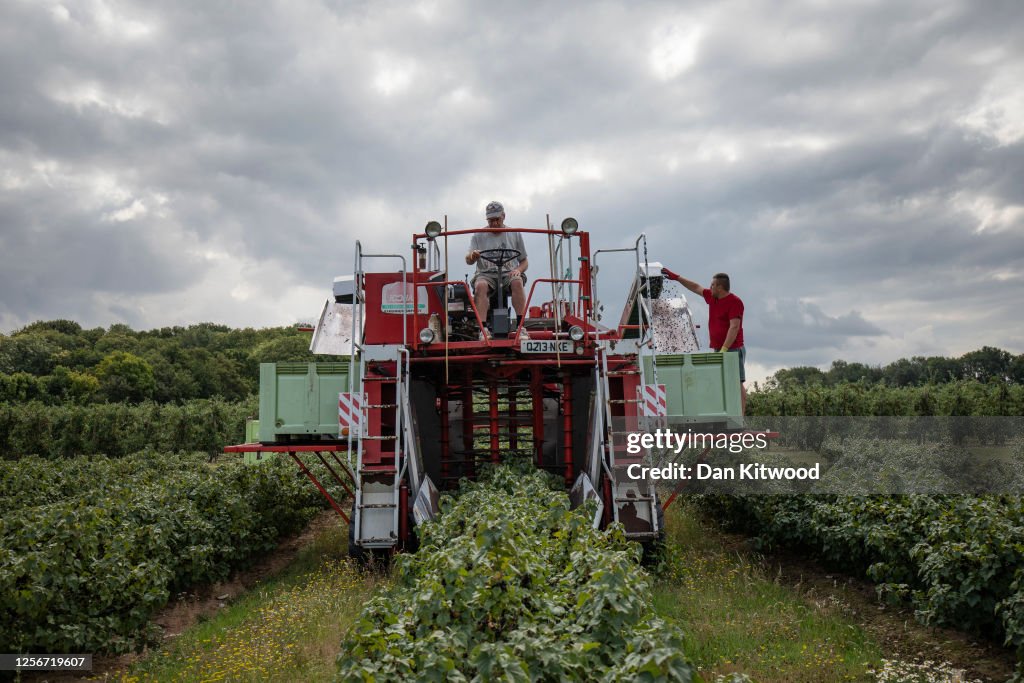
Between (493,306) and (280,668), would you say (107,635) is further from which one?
(493,306)

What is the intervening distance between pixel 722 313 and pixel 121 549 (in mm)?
7284

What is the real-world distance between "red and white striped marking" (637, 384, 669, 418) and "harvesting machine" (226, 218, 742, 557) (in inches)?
0.7

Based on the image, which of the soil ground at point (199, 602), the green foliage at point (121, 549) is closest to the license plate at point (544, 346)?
the green foliage at point (121, 549)

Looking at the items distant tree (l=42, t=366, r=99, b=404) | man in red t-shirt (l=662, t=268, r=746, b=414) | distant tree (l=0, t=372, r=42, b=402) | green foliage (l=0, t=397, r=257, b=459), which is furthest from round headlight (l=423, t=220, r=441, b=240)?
distant tree (l=42, t=366, r=99, b=404)

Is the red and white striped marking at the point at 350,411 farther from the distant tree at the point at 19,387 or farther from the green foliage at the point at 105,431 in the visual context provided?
the distant tree at the point at 19,387

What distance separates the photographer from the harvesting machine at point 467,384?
877cm

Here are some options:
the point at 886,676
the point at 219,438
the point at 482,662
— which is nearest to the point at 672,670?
the point at 482,662

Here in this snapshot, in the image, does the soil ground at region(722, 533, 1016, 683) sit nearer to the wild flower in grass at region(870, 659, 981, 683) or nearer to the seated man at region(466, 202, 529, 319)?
the wild flower in grass at region(870, 659, 981, 683)

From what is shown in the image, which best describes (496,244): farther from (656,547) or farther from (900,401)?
(900,401)

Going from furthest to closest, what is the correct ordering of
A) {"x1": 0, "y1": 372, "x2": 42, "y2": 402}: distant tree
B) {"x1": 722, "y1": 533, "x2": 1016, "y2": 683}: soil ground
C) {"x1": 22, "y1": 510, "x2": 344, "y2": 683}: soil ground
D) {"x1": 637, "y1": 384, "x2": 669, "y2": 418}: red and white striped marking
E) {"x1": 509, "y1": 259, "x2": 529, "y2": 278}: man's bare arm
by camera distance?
1. {"x1": 0, "y1": 372, "x2": 42, "y2": 402}: distant tree
2. {"x1": 509, "y1": 259, "x2": 529, "y2": 278}: man's bare arm
3. {"x1": 637, "y1": 384, "x2": 669, "y2": 418}: red and white striped marking
4. {"x1": 22, "y1": 510, "x2": 344, "y2": 683}: soil ground
5. {"x1": 722, "y1": 533, "x2": 1016, "y2": 683}: soil ground

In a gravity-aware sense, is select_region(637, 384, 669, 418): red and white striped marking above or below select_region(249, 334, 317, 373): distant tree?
below

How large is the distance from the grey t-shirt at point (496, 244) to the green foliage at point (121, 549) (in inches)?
178

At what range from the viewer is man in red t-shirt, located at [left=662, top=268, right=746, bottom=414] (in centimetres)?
1038

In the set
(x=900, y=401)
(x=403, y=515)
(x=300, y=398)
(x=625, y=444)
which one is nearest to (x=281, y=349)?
(x=900, y=401)
